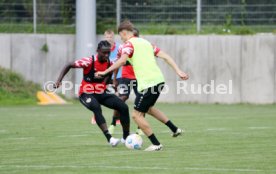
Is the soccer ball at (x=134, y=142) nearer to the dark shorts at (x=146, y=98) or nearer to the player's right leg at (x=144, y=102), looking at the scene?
the player's right leg at (x=144, y=102)

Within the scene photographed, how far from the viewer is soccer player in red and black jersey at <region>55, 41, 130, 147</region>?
1365 centimetres

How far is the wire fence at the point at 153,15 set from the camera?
2698cm

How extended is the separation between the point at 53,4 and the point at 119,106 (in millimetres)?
15578

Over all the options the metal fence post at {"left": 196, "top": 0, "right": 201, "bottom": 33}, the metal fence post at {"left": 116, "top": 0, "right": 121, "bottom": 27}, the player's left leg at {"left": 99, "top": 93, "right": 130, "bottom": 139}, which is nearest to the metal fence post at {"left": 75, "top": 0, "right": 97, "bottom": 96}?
the metal fence post at {"left": 116, "top": 0, "right": 121, "bottom": 27}

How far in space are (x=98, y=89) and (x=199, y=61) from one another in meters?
13.4

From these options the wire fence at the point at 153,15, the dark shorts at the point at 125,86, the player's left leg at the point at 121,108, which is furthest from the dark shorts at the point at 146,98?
the wire fence at the point at 153,15

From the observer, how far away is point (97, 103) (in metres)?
13.8

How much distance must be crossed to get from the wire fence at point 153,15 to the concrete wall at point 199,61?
58 cm

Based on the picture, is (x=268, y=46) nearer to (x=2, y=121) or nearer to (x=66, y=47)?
(x=66, y=47)

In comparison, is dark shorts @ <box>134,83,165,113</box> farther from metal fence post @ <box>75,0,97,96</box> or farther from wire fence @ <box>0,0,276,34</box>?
metal fence post @ <box>75,0,97,96</box>

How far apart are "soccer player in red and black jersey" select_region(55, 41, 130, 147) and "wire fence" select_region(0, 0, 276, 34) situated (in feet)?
45.1

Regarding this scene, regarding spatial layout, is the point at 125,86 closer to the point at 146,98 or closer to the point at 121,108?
the point at 121,108

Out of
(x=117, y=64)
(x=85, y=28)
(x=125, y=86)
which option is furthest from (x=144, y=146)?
(x=85, y=28)

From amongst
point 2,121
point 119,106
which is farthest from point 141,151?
point 2,121
